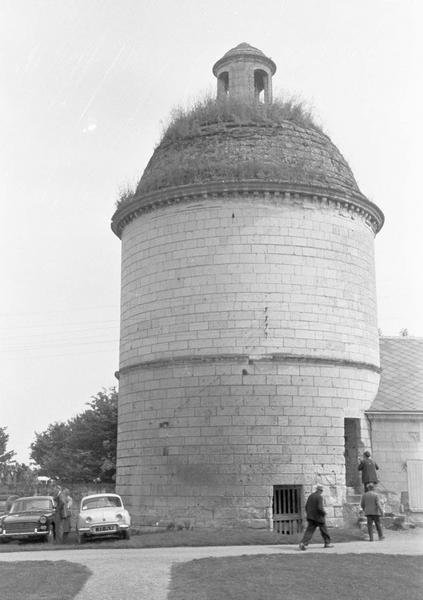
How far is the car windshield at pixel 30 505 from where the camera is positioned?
19013 mm

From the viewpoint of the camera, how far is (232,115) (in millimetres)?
21312

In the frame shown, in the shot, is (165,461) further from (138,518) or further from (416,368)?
(416,368)

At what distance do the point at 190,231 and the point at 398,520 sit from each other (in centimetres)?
932

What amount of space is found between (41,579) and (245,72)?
17.5m

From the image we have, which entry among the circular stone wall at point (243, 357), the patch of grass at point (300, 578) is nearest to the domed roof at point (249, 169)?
the circular stone wall at point (243, 357)

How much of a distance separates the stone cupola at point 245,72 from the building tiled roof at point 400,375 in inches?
361

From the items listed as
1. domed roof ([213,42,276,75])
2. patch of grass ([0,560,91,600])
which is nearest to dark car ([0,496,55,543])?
patch of grass ([0,560,91,600])

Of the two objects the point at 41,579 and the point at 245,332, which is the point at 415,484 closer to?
the point at 245,332

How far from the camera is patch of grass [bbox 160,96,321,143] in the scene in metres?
21.3

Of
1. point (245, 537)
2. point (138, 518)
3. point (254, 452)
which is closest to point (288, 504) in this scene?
point (254, 452)

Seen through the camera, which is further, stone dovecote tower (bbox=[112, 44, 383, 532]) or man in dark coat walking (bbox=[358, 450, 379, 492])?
stone dovecote tower (bbox=[112, 44, 383, 532])

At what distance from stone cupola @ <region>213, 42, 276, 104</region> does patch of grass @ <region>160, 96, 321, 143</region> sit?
52.3 inches

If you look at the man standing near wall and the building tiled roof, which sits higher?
the building tiled roof

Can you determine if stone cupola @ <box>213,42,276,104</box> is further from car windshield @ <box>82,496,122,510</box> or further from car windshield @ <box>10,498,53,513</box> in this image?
car windshield @ <box>10,498,53,513</box>
